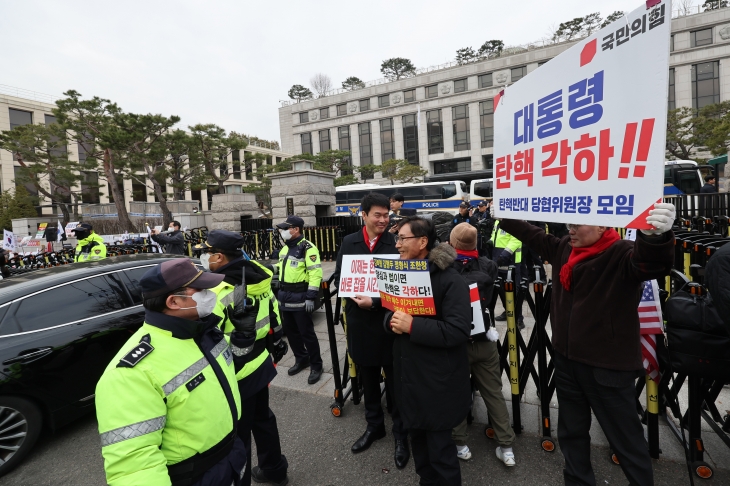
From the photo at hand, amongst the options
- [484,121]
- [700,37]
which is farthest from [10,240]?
[700,37]

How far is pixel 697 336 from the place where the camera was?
6.74 ft

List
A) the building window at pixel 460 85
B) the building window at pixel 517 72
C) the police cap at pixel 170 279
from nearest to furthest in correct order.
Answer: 1. the police cap at pixel 170 279
2. the building window at pixel 517 72
3. the building window at pixel 460 85

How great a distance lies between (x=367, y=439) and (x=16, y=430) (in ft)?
9.97

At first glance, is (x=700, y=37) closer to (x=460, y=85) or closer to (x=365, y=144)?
(x=460, y=85)

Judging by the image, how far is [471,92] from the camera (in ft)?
147

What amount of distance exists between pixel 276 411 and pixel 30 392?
2129 millimetres

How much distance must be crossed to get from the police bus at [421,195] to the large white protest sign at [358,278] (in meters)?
20.4

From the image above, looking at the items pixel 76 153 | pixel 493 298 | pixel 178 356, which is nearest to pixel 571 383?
pixel 493 298

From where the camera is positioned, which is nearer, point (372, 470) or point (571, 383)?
point (571, 383)

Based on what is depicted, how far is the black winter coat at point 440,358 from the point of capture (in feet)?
7.00

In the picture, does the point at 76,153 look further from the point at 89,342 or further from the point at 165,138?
the point at 89,342

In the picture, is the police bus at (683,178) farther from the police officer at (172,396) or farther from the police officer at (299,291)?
the police officer at (172,396)

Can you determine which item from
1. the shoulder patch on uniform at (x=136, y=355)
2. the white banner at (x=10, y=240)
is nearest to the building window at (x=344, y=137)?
the white banner at (x=10, y=240)

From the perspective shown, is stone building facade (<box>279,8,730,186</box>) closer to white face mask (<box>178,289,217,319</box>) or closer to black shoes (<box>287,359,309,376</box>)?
black shoes (<box>287,359,309,376</box>)
